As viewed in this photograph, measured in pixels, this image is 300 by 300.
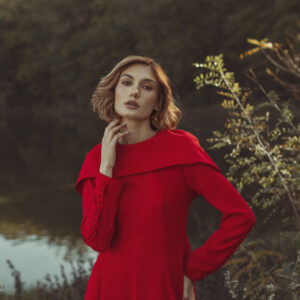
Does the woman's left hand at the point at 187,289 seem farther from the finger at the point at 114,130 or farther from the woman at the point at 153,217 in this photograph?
the finger at the point at 114,130

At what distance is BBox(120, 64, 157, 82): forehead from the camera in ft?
6.56

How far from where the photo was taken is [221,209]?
1.88 metres

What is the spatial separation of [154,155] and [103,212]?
10.9 inches

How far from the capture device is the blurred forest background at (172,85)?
4.00m

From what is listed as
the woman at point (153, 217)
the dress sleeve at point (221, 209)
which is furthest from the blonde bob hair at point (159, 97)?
the dress sleeve at point (221, 209)

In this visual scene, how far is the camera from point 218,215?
8922 mm

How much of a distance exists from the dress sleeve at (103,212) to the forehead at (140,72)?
401 millimetres

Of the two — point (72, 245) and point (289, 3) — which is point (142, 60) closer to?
point (72, 245)

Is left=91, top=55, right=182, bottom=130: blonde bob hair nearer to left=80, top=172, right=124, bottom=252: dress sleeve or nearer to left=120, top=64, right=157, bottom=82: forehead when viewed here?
left=120, top=64, right=157, bottom=82: forehead

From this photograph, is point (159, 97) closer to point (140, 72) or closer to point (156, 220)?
point (140, 72)

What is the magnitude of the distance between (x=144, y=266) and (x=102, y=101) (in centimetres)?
68

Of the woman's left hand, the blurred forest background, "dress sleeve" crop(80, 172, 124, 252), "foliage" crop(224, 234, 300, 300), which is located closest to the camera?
"dress sleeve" crop(80, 172, 124, 252)

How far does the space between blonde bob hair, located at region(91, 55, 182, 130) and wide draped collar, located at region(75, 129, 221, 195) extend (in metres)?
0.07

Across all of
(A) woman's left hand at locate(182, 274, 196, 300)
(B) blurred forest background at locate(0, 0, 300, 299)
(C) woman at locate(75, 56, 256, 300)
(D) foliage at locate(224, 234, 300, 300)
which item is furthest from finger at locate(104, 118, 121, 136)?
(D) foliage at locate(224, 234, 300, 300)
